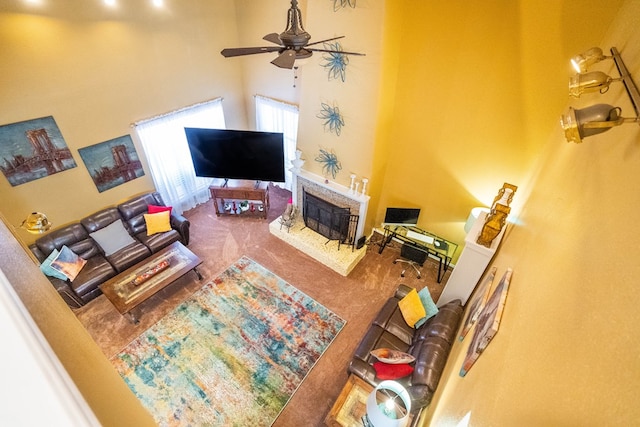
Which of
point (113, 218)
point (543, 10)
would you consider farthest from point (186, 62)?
point (543, 10)

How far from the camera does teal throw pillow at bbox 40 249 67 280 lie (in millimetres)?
4207

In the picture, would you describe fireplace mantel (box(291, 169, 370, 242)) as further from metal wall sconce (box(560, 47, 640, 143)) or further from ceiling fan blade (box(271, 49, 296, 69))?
metal wall sconce (box(560, 47, 640, 143))

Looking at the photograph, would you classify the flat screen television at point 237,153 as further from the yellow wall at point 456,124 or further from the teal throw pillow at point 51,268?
the teal throw pillow at point 51,268

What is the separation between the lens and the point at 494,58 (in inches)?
135

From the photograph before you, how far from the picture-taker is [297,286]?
492 centimetres

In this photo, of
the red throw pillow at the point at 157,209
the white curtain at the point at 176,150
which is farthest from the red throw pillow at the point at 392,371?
the white curtain at the point at 176,150

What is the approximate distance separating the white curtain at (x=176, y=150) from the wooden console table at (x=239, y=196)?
614mm

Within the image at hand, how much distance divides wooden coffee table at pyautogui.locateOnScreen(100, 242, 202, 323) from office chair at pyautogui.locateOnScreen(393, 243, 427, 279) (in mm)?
3390

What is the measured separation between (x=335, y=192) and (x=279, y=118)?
2.17m

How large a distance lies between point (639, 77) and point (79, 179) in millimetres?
6217

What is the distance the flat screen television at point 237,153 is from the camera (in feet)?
17.7

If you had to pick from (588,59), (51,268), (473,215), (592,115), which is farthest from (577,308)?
(51,268)

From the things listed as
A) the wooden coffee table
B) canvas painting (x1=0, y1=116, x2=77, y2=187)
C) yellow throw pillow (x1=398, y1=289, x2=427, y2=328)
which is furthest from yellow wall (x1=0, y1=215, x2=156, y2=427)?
canvas painting (x1=0, y1=116, x2=77, y2=187)

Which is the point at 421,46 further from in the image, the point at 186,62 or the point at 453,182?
the point at 186,62
